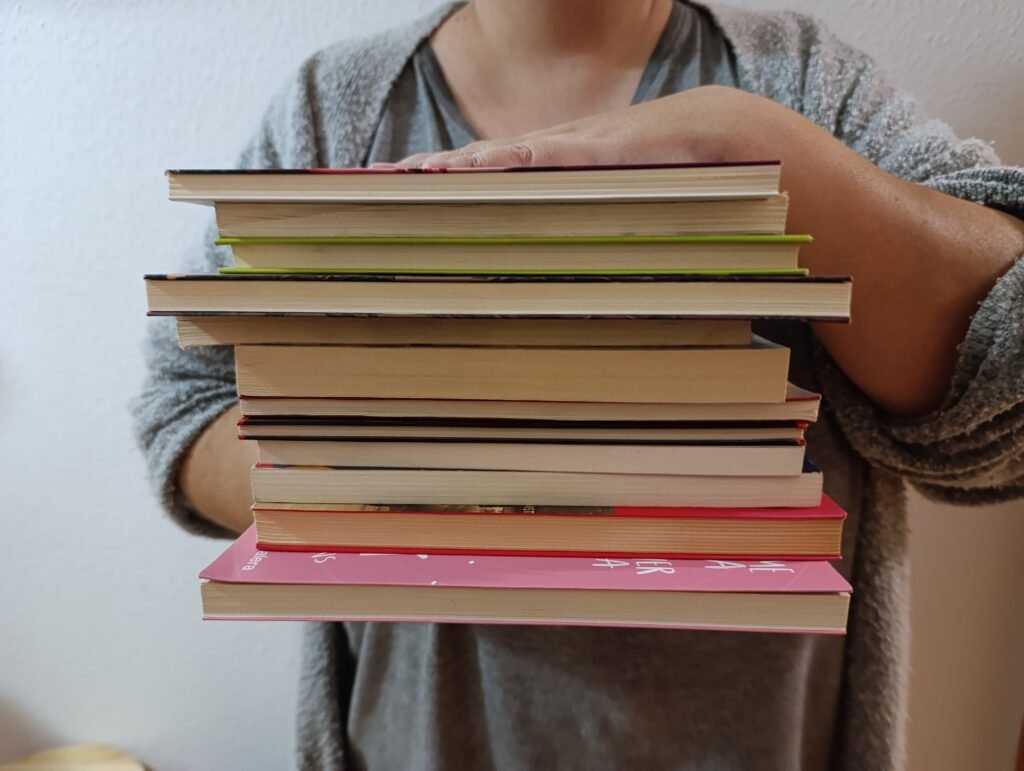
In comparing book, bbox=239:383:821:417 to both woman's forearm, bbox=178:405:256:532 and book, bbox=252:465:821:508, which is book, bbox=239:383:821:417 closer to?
book, bbox=252:465:821:508

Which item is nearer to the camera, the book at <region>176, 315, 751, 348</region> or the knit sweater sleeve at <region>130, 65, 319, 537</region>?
the book at <region>176, 315, 751, 348</region>

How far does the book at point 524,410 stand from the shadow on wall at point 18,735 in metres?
0.96

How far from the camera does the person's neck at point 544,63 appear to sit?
1.64 ft

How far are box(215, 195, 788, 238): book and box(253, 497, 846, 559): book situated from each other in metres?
0.12

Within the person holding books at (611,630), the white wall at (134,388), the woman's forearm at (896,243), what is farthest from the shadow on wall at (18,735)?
the woman's forearm at (896,243)

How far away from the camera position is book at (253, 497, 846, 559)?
0.29m

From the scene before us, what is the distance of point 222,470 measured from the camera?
0.48 meters

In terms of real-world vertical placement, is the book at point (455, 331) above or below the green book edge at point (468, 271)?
below

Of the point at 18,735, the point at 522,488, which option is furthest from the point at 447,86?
the point at 18,735

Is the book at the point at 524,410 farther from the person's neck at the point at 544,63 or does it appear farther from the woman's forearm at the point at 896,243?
the person's neck at the point at 544,63

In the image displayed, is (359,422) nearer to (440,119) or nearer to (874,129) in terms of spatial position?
(440,119)

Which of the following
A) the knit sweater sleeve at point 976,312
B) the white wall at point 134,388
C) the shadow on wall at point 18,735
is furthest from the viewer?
the shadow on wall at point 18,735

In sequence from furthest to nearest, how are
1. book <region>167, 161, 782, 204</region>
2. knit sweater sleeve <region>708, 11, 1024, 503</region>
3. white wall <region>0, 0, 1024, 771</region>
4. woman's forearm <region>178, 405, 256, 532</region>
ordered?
white wall <region>0, 0, 1024, 771</region> → woman's forearm <region>178, 405, 256, 532</region> → knit sweater sleeve <region>708, 11, 1024, 503</region> → book <region>167, 161, 782, 204</region>

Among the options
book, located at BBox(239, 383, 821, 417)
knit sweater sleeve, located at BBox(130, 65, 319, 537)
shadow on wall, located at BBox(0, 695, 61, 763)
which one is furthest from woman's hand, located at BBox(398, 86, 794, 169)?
shadow on wall, located at BBox(0, 695, 61, 763)
